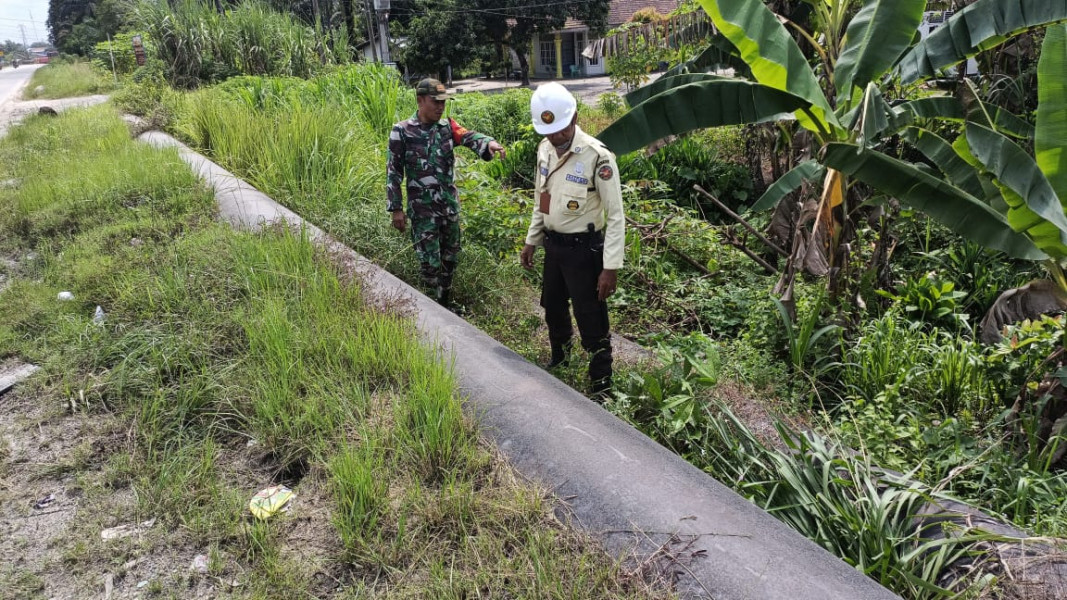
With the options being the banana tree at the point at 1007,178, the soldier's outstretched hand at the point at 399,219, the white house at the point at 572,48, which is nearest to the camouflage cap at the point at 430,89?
the soldier's outstretched hand at the point at 399,219

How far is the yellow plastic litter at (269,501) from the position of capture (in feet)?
7.43

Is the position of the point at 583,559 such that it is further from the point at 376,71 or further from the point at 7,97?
the point at 7,97

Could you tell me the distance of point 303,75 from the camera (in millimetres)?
14195

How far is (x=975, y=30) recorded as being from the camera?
11.8 ft

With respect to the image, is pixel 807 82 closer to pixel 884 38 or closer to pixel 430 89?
pixel 884 38

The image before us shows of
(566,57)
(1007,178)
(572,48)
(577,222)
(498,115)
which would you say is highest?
(572,48)

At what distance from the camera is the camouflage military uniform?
174 inches

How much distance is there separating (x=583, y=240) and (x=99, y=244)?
3.77 meters

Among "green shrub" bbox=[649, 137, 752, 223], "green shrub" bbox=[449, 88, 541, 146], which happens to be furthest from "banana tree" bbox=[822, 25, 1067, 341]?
"green shrub" bbox=[449, 88, 541, 146]

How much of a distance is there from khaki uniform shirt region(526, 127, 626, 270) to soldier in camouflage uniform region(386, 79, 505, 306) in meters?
1.08

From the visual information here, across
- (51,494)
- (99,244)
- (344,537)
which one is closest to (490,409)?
(344,537)

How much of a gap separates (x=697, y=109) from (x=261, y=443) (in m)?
2.55

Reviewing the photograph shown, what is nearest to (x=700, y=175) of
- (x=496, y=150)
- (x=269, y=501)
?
(x=496, y=150)

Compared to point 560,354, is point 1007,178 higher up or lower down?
higher up
